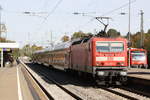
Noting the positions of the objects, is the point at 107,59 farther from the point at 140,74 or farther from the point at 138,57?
the point at 138,57

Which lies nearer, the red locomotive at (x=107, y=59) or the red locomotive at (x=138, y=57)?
the red locomotive at (x=107, y=59)

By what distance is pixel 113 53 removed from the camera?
21828 millimetres

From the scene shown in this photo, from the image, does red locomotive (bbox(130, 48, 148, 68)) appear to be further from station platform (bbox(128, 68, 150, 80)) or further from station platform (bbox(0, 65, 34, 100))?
station platform (bbox(0, 65, 34, 100))

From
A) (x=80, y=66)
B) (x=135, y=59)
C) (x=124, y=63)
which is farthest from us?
(x=135, y=59)

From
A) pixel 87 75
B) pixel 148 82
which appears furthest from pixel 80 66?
pixel 148 82

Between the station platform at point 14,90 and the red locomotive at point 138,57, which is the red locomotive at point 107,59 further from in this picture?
the red locomotive at point 138,57

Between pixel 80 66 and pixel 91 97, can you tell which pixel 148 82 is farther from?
pixel 80 66

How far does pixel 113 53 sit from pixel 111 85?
8.12 ft

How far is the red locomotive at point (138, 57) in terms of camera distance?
50969mm

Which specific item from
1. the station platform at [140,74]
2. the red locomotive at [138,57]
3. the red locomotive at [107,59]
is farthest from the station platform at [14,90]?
the red locomotive at [138,57]

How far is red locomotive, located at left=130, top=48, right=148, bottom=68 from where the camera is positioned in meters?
51.0

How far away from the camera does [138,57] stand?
51.7 meters

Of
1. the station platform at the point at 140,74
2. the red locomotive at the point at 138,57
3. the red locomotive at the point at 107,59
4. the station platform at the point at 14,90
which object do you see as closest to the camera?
the station platform at the point at 14,90

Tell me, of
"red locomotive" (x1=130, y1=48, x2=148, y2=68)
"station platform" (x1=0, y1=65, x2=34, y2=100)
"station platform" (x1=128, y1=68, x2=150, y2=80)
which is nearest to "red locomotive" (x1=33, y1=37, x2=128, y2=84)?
"station platform" (x1=128, y1=68, x2=150, y2=80)
